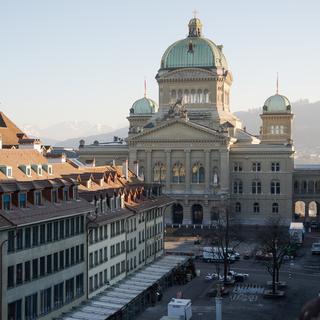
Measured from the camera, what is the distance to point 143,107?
185000 mm

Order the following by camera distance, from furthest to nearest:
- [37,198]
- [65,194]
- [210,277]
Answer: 1. [210,277]
2. [65,194]
3. [37,198]

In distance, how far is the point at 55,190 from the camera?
50844 millimetres

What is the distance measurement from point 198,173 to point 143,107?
3947 cm

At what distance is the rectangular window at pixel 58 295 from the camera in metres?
48.6

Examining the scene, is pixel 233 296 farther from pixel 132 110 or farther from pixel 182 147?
pixel 132 110

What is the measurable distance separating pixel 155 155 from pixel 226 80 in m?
29.2

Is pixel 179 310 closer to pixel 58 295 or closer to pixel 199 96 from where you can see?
pixel 58 295

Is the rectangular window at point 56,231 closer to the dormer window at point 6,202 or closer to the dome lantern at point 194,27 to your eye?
the dormer window at point 6,202

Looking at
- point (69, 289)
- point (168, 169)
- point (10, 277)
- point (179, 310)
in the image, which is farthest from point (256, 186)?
point (10, 277)

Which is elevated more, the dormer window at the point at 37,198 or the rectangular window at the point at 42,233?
the dormer window at the point at 37,198

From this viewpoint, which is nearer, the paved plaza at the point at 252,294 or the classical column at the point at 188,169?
the paved plaza at the point at 252,294

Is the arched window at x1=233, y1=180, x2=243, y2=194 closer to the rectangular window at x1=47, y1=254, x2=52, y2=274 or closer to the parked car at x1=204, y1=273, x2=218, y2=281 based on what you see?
the parked car at x1=204, y1=273, x2=218, y2=281

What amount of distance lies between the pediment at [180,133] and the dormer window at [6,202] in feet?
351

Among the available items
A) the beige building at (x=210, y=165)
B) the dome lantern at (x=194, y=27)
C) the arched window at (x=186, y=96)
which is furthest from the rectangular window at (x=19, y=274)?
the dome lantern at (x=194, y=27)
